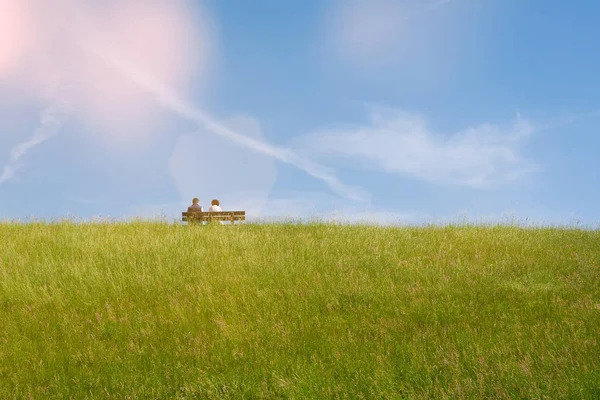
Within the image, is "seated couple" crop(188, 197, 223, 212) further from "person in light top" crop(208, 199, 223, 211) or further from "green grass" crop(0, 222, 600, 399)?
"green grass" crop(0, 222, 600, 399)

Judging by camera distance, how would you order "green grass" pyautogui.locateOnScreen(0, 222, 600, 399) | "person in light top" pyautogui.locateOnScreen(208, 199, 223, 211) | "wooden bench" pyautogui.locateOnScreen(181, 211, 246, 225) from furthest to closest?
"person in light top" pyautogui.locateOnScreen(208, 199, 223, 211)
"wooden bench" pyautogui.locateOnScreen(181, 211, 246, 225)
"green grass" pyautogui.locateOnScreen(0, 222, 600, 399)

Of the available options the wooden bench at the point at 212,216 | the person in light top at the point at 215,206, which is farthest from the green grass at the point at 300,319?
the person in light top at the point at 215,206

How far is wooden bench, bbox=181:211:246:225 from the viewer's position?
1611cm

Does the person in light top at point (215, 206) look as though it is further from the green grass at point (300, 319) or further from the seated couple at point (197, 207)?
the green grass at point (300, 319)

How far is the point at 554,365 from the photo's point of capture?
483cm

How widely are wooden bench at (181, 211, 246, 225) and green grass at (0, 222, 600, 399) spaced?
4.22m

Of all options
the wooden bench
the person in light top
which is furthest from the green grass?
the person in light top

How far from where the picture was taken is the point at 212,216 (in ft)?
52.4

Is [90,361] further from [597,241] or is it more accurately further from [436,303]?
[597,241]

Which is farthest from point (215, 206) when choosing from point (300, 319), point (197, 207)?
point (300, 319)

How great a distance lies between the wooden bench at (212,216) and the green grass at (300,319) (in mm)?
4223

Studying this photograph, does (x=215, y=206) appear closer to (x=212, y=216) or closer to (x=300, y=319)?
(x=212, y=216)

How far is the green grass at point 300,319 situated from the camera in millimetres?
4734

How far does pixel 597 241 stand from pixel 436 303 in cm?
791
